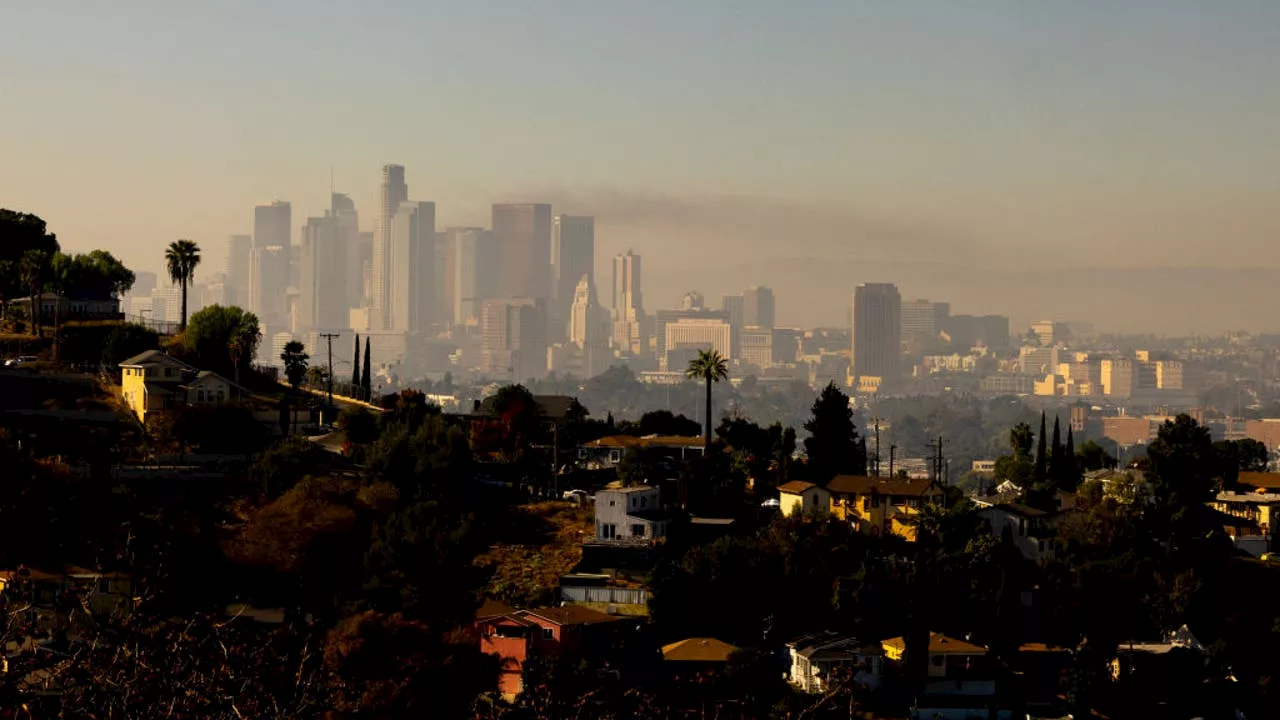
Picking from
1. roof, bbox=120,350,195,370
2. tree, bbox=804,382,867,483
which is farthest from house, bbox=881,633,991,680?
roof, bbox=120,350,195,370

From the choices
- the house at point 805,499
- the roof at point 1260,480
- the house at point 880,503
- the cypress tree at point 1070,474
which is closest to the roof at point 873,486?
the house at point 880,503

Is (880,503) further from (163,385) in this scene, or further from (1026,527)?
(163,385)

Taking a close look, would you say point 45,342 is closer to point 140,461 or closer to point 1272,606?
point 140,461

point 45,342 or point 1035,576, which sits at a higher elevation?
point 45,342

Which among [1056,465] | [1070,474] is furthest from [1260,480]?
[1056,465]

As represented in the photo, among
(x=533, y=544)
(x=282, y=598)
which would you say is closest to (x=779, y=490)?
(x=533, y=544)

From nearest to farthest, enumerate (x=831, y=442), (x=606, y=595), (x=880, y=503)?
(x=606, y=595) → (x=880, y=503) → (x=831, y=442)
